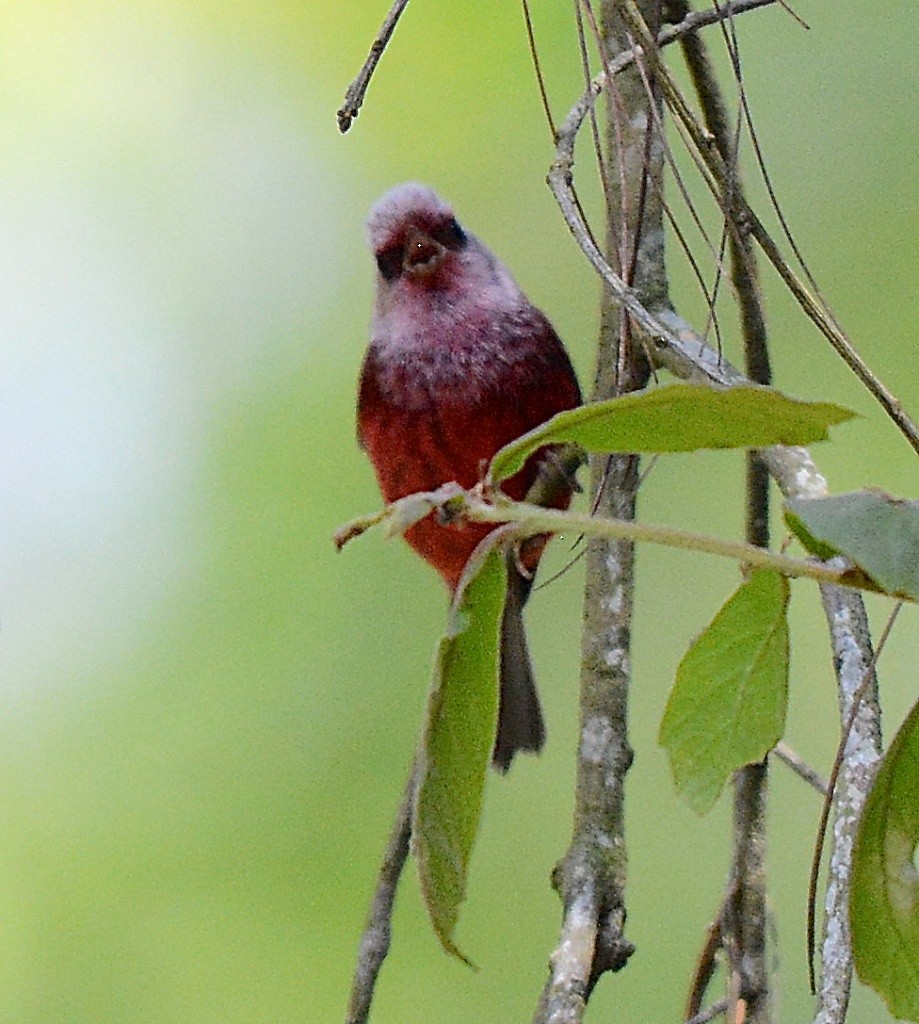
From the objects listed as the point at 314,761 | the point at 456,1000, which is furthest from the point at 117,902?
the point at 456,1000

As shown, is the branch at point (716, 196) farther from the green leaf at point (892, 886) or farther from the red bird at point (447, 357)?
the red bird at point (447, 357)

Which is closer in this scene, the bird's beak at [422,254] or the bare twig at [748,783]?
the bare twig at [748,783]

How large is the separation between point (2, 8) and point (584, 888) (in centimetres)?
191

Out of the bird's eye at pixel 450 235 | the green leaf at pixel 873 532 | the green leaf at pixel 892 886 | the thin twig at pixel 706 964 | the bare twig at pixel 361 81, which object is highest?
the bird's eye at pixel 450 235

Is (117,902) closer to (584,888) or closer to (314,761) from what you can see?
(314,761)

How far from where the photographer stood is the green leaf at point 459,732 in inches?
24.7

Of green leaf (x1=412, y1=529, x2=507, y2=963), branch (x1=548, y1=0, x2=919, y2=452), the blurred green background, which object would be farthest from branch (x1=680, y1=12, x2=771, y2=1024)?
the blurred green background

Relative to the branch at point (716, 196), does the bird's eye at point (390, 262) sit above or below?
above

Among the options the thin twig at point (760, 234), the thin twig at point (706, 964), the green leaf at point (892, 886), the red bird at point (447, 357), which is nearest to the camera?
the green leaf at point (892, 886)

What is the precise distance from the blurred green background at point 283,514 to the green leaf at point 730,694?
1.24 m

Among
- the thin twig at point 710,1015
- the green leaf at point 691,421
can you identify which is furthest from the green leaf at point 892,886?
the thin twig at point 710,1015

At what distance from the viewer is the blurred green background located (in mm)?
2035

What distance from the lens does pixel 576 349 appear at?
2.08m

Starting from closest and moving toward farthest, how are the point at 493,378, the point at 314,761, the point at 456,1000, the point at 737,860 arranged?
the point at 737,860, the point at 493,378, the point at 456,1000, the point at 314,761
